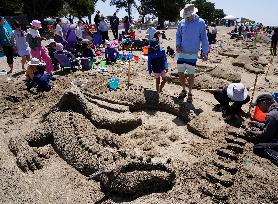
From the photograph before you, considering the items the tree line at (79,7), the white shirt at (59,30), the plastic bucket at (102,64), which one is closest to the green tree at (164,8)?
the tree line at (79,7)

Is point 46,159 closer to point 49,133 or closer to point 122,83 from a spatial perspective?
point 49,133

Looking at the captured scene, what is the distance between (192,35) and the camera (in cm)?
649

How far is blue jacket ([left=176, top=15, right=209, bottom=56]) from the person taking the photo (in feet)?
21.2

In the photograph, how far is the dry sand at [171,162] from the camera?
3846 millimetres

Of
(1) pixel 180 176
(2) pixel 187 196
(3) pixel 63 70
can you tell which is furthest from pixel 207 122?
(3) pixel 63 70

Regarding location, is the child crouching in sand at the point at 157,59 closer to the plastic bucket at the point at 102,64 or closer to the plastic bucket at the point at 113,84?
the plastic bucket at the point at 113,84

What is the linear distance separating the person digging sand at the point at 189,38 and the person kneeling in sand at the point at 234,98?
34.6 inches

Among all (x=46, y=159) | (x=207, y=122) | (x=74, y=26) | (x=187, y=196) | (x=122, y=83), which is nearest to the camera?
(x=187, y=196)

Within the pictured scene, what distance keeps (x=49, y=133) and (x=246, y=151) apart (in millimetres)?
3274

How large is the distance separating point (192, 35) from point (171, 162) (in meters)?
3.02

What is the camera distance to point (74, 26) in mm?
11992

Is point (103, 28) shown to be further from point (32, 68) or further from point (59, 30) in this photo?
point (32, 68)

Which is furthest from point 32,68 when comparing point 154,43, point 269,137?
point 269,137

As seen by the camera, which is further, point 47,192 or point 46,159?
point 46,159
